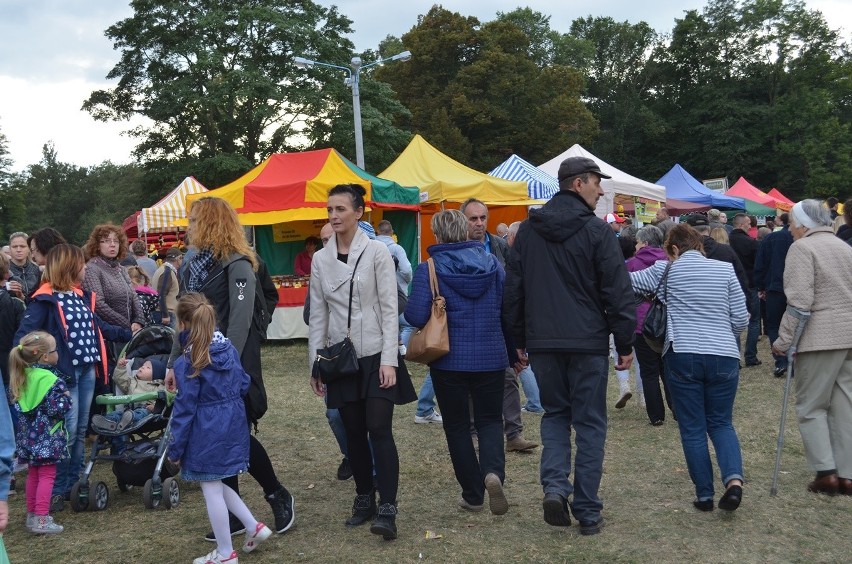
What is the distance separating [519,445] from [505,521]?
66.1 inches

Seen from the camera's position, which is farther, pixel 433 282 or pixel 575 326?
pixel 433 282

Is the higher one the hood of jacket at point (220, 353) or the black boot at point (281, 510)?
the hood of jacket at point (220, 353)

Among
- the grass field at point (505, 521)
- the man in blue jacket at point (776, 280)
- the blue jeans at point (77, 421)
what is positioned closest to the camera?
the grass field at point (505, 521)

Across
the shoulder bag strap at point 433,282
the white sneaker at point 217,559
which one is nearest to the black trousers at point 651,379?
the shoulder bag strap at point 433,282

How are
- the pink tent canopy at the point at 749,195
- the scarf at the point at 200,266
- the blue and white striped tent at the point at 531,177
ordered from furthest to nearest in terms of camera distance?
the pink tent canopy at the point at 749,195
the blue and white striped tent at the point at 531,177
the scarf at the point at 200,266

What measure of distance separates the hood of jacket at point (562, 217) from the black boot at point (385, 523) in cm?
175

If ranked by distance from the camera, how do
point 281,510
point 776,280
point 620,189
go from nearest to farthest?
point 281,510, point 776,280, point 620,189

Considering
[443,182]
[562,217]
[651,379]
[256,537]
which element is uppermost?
[443,182]

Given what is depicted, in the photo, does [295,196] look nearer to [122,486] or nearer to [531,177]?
[531,177]

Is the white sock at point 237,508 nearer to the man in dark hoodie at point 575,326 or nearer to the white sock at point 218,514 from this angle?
the white sock at point 218,514

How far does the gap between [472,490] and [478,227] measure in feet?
6.85

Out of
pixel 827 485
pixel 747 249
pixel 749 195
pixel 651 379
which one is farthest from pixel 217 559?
pixel 749 195

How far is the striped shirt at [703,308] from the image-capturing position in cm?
485

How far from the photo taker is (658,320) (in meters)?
5.11
